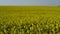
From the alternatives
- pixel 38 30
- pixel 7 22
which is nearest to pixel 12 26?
pixel 7 22

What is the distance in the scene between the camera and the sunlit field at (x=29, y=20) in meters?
0.58

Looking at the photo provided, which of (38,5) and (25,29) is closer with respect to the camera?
(25,29)

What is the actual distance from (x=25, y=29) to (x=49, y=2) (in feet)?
0.94

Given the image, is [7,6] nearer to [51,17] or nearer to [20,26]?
[20,26]

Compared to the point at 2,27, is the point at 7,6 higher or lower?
higher

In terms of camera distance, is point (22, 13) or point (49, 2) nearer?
point (22, 13)

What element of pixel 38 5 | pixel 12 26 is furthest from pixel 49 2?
pixel 12 26

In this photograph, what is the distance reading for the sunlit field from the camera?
0.58m

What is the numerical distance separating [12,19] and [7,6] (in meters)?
Answer: 0.11

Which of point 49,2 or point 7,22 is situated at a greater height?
point 49,2

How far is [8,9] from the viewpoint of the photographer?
0.66 meters

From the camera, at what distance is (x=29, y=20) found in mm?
617

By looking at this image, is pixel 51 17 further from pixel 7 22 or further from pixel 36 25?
pixel 7 22

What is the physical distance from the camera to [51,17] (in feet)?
2.12
